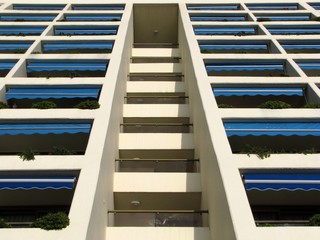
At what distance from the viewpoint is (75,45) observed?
21.2 m

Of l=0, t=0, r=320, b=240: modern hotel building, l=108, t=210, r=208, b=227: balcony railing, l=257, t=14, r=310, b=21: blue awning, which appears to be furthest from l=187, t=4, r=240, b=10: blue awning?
l=108, t=210, r=208, b=227: balcony railing

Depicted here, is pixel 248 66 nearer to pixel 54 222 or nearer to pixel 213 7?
pixel 213 7

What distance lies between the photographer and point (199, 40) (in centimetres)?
2123

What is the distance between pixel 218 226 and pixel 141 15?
19.6 metres

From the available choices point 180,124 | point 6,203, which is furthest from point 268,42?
point 6,203

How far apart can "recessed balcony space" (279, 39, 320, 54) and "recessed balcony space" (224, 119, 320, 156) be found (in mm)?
7183

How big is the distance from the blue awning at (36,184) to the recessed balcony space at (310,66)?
12.1 m

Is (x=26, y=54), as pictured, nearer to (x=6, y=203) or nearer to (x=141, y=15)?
(x=6, y=203)

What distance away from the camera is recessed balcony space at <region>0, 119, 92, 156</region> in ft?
44.5

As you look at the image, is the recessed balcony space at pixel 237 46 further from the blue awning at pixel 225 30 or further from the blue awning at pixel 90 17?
the blue awning at pixel 90 17

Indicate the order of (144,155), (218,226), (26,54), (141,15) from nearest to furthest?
(218,226), (144,155), (26,54), (141,15)

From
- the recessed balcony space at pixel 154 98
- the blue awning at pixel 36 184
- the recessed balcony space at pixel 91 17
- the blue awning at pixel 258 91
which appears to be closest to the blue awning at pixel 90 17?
the recessed balcony space at pixel 91 17

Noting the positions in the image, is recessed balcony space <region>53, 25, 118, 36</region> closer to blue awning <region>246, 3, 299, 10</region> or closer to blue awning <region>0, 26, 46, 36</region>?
blue awning <region>0, 26, 46, 36</region>

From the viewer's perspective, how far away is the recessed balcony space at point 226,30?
22656 mm
